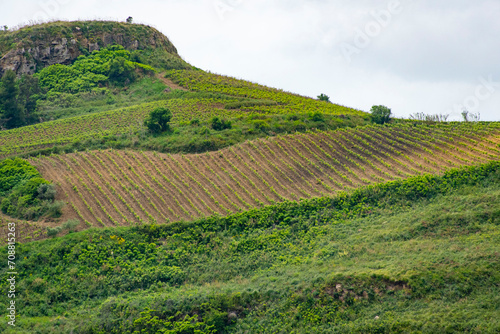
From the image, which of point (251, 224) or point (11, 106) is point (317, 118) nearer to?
point (251, 224)

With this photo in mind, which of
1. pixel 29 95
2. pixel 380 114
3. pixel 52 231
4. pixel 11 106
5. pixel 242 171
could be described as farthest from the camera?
pixel 29 95

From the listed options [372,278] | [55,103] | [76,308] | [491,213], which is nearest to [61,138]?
[55,103]

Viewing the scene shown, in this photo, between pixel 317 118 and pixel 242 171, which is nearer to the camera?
pixel 242 171

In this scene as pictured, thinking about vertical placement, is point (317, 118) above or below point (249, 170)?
above

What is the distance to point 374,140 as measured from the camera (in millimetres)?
37094

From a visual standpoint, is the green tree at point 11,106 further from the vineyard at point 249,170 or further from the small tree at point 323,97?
the small tree at point 323,97

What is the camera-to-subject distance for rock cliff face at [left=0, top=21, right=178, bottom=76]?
196ft

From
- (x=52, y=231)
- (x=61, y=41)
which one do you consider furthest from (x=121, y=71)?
(x=52, y=231)

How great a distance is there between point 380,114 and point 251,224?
2248 cm

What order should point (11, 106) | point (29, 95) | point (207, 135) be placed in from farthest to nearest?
point (29, 95)
point (11, 106)
point (207, 135)

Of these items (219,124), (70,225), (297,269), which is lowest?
(70,225)

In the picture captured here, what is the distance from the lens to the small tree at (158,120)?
41156 millimetres

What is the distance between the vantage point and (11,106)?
50031 mm

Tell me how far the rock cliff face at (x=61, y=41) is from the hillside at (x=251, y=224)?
17.3 meters
